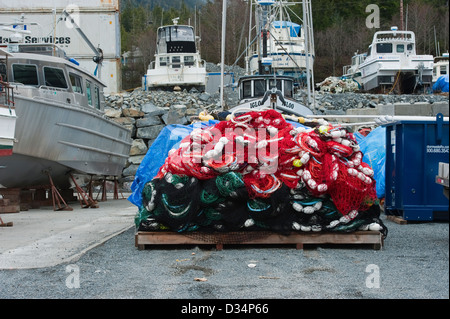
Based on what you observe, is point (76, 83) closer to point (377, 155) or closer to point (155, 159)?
point (155, 159)

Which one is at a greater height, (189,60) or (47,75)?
(189,60)

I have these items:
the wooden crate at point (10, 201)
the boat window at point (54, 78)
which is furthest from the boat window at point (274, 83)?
the wooden crate at point (10, 201)

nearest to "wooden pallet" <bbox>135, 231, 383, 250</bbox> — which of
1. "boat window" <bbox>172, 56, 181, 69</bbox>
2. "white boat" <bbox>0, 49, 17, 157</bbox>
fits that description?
"white boat" <bbox>0, 49, 17, 157</bbox>

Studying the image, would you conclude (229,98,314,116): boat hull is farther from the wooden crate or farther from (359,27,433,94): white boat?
(359,27,433,94): white boat

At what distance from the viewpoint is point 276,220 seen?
6.12 meters

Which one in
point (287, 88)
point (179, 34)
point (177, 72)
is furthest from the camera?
point (179, 34)

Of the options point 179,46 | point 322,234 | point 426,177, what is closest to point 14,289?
point 322,234

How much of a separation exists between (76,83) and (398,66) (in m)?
19.4

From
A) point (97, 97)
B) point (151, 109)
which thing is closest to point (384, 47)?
point (151, 109)

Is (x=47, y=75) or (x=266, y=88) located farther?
(x=266, y=88)

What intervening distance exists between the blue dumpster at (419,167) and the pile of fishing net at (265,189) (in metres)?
1.30

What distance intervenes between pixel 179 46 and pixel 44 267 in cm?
2712

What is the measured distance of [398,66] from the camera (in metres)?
28.5
